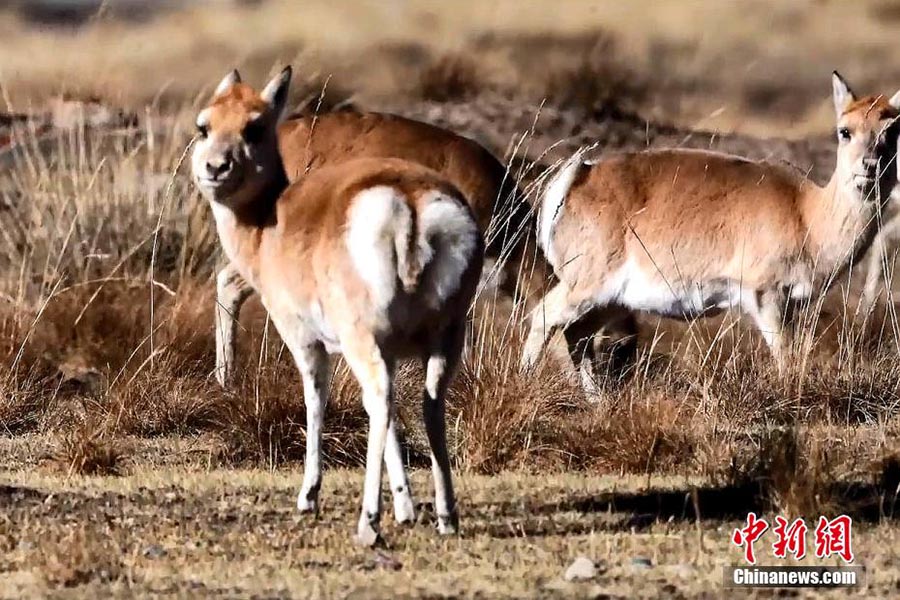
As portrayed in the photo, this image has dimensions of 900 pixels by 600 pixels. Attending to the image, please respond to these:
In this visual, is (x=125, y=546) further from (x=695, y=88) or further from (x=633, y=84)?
(x=695, y=88)

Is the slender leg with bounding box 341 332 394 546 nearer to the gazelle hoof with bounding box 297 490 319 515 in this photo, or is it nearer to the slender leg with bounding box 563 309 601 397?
the gazelle hoof with bounding box 297 490 319 515

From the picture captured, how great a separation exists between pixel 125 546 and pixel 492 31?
86.6 feet

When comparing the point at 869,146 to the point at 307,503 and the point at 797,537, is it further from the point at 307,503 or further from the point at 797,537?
the point at 307,503

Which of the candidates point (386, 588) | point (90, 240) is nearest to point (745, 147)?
point (90, 240)

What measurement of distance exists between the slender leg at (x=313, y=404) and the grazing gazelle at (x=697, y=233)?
333 centimetres

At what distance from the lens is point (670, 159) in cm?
999

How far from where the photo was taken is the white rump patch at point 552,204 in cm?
994

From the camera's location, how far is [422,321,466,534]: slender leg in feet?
19.0

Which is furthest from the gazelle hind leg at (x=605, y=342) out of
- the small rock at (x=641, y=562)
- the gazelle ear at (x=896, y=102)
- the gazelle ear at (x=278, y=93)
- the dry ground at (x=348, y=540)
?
the small rock at (x=641, y=562)

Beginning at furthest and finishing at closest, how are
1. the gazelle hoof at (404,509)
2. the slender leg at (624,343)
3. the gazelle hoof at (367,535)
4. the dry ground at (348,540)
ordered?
1. the slender leg at (624,343)
2. the gazelle hoof at (404,509)
3. the gazelle hoof at (367,535)
4. the dry ground at (348,540)

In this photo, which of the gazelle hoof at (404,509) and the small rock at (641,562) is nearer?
the small rock at (641,562)

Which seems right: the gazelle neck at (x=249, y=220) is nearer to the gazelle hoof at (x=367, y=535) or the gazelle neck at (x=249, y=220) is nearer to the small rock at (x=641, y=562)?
the gazelle hoof at (x=367, y=535)

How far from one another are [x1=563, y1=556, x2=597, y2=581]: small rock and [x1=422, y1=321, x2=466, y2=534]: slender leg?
60 cm

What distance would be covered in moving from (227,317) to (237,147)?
303 cm
